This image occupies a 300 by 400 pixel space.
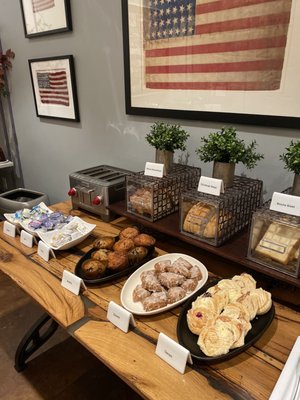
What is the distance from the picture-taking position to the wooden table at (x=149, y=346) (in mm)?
662

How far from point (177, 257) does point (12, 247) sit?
0.68 meters

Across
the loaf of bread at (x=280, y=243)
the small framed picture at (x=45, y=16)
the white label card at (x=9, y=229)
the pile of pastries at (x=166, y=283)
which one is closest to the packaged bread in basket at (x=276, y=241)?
the loaf of bread at (x=280, y=243)

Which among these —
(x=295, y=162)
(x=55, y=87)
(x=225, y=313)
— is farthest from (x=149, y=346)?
(x=55, y=87)

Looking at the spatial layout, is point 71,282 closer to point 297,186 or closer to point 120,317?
point 120,317

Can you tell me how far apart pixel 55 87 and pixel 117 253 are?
138cm

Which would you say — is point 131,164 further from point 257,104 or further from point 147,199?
point 257,104

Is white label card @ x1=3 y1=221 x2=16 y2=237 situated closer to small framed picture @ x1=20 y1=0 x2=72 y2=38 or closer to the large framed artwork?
the large framed artwork

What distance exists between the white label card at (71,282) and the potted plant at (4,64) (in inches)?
76.2

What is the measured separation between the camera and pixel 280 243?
849mm

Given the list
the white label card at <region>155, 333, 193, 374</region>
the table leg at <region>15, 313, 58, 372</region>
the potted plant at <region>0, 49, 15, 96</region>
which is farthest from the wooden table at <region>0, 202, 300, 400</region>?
the potted plant at <region>0, 49, 15, 96</region>

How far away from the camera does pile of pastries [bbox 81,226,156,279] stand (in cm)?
100

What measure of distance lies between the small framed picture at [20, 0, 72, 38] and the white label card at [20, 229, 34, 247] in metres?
1.19

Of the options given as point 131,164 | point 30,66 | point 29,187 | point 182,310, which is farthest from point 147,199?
point 29,187

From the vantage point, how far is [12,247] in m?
1.25
